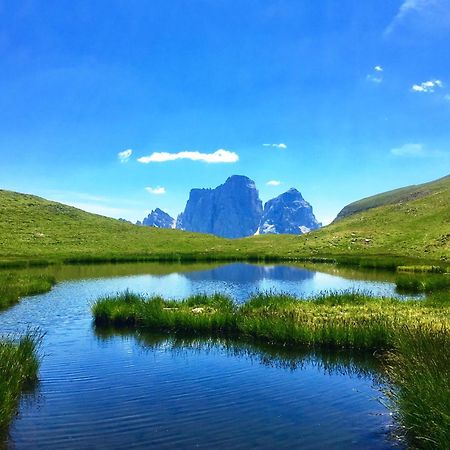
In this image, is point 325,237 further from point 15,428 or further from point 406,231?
point 15,428

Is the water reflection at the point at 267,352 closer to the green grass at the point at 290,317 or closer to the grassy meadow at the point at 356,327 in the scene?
the grassy meadow at the point at 356,327

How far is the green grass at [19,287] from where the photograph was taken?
43.0m

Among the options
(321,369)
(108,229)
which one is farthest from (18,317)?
(108,229)

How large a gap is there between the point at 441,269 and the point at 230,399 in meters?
60.6

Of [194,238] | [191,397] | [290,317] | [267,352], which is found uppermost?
[194,238]

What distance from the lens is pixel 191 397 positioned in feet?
63.7

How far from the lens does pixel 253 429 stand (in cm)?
1614

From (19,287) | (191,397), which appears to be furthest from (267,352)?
(19,287)

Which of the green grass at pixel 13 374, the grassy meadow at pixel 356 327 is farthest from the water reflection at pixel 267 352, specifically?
the green grass at pixel 13 374

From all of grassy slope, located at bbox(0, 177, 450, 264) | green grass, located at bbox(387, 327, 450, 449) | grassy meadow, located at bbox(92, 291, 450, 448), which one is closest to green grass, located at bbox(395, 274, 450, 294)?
grassy meadow, located at bbox(92, 291, 450, 448)

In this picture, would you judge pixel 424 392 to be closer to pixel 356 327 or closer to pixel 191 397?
pixel 191 397

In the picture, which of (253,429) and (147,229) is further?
(147,229)

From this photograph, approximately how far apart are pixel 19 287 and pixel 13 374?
36246 mm

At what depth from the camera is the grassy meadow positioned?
45.6 ft
